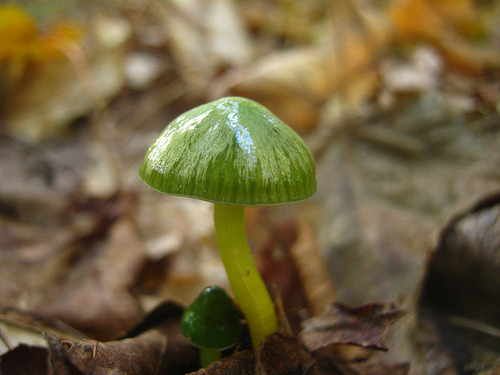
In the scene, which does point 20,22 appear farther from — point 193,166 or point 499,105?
point 499,105

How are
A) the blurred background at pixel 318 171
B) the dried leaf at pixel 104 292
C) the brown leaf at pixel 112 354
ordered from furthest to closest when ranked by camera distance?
the dried leaf at pixel 104 292 → the blurred background at pixel 318 171 → the brown leaf at pixel 112 354

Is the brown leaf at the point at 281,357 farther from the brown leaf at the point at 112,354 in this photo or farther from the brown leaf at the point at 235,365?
the brown leaf at the point at 112,354

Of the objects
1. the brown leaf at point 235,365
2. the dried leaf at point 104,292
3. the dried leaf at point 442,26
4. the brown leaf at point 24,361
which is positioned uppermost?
the dried leaf at point 442,26

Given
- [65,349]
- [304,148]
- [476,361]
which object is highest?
[304,148]

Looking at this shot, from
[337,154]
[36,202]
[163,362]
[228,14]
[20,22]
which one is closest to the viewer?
[163,362]

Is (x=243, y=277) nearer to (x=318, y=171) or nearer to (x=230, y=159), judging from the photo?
(x=230, y=159)

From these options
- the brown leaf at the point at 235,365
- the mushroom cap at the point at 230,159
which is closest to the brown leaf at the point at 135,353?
the brown leaf at the point at 235,365

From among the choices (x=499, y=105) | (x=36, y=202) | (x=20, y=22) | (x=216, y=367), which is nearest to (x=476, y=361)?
(x=216, y=367)
